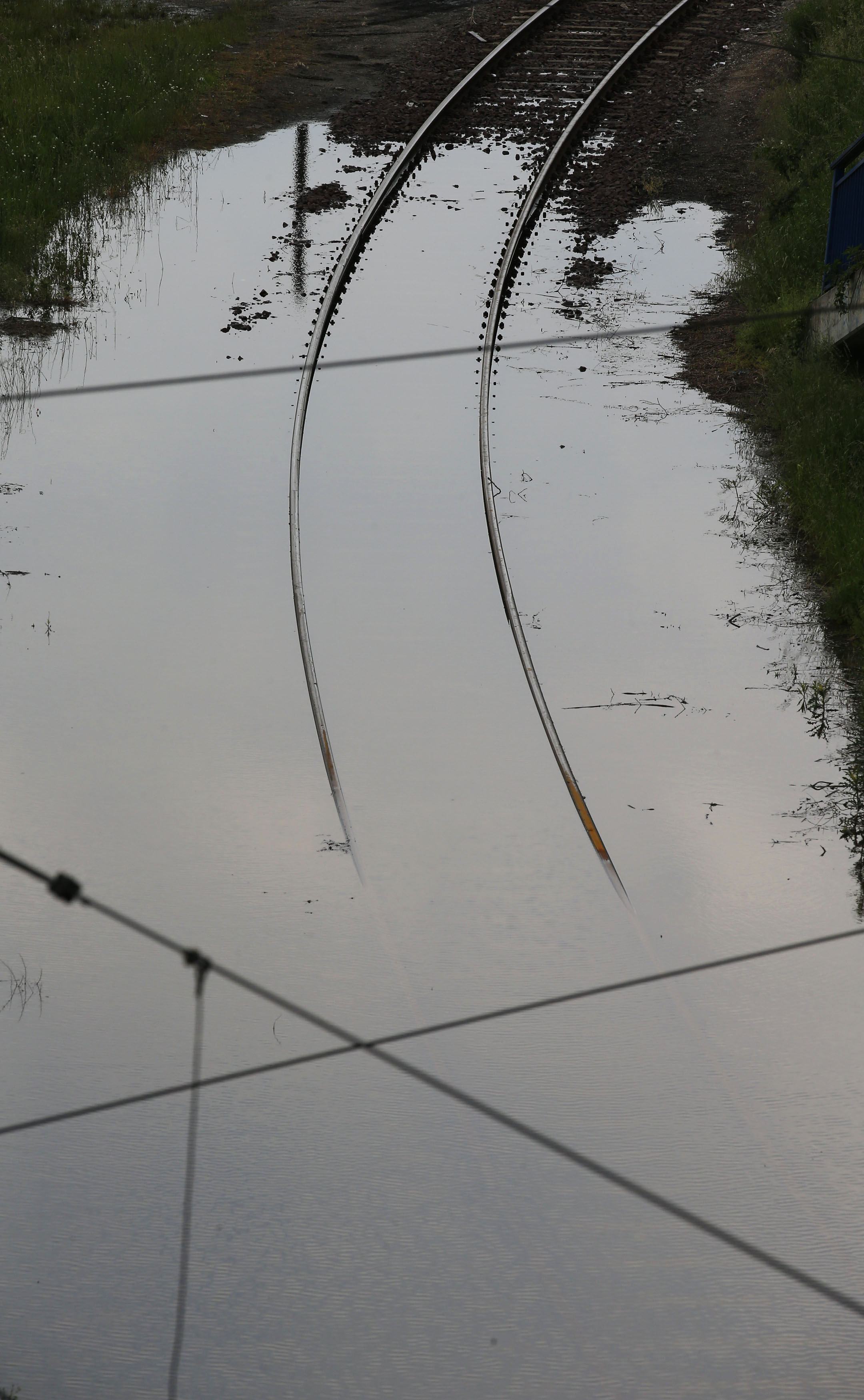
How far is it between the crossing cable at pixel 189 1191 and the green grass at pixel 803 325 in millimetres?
4999

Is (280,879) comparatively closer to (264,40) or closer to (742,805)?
(742,805)

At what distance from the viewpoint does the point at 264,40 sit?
821 inches

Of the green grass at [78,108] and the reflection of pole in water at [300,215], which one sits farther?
the green grass at [78,108]

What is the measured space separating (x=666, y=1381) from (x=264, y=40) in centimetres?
2027

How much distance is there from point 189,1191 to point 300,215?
12.8m

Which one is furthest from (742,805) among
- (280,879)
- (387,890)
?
(280,879)

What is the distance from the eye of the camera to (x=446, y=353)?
42.5ft

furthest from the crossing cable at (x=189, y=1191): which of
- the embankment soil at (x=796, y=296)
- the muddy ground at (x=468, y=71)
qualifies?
the muddy ground at (x=468, y=71)

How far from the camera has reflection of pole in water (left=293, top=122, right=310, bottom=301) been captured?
14375mm

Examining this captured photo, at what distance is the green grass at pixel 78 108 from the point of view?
1471 cm

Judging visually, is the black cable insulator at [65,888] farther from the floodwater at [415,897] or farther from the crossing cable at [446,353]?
the crossing cable at [446,353]

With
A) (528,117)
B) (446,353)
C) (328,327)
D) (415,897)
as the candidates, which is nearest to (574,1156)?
(415,897)

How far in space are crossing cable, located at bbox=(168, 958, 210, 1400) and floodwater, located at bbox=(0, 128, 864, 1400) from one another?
0.04 m

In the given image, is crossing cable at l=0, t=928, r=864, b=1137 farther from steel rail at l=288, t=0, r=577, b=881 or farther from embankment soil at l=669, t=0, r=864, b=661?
embankment soil at l=669, t=0, r=864, b=661
